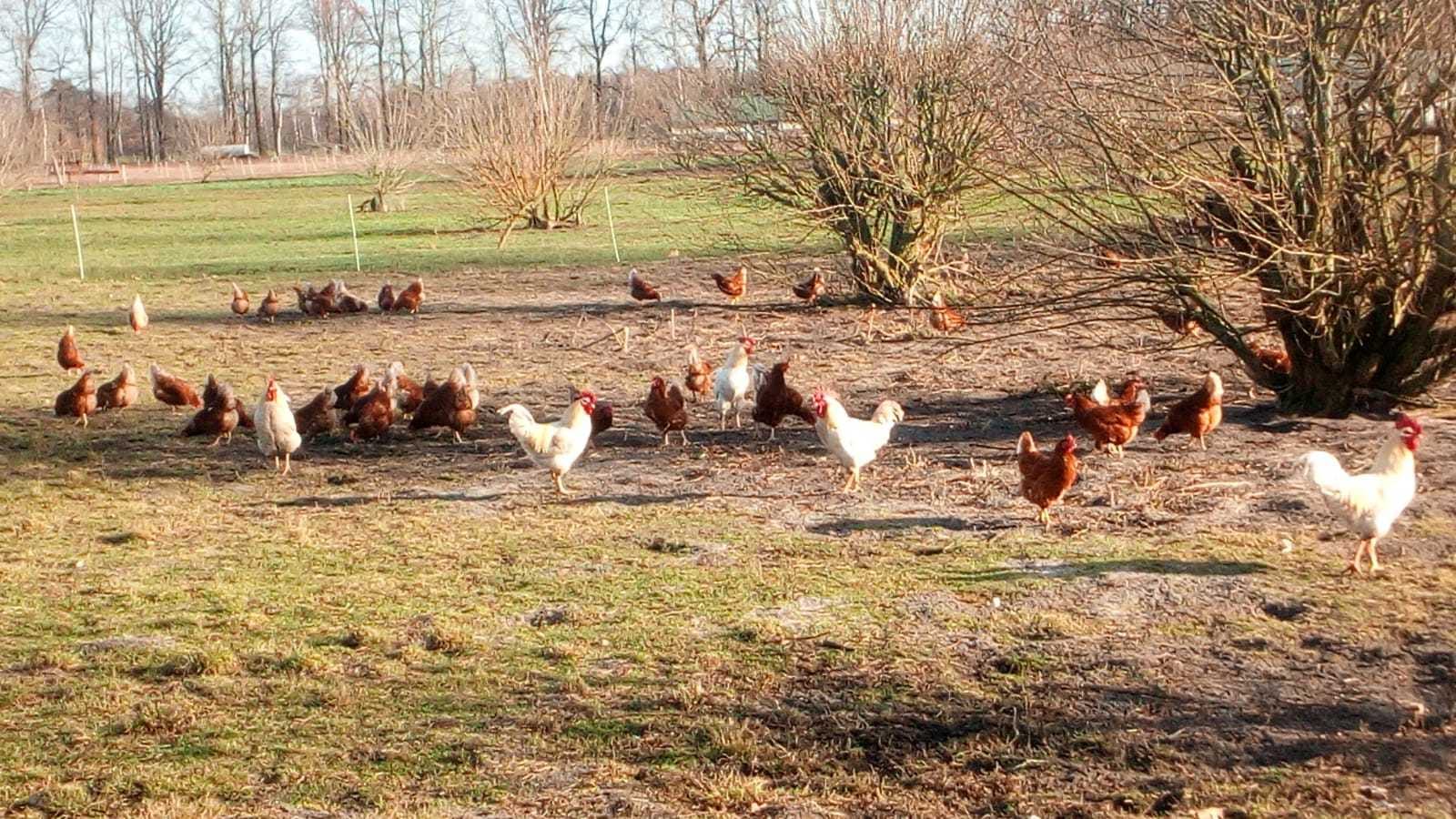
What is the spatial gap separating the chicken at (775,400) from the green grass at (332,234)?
7.11 m

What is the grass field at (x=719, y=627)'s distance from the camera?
470 centimetres

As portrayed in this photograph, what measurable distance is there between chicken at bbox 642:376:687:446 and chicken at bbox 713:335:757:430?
47cm

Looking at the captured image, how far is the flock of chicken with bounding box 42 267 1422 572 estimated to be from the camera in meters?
6.68

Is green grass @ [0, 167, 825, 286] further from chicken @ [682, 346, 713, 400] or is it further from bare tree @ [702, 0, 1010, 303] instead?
chicken @ [682, 346, 713, 400]

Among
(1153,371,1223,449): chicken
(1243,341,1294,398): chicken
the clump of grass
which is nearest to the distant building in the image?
(1243,341,1294,398): chicken

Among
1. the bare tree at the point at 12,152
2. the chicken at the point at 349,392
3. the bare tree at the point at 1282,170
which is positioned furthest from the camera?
the bare tree at the point at 12,152

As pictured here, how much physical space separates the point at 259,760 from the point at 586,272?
18.8 metres

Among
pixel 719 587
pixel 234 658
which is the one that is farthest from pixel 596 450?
pixel 234 658

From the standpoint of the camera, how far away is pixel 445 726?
5168 mm

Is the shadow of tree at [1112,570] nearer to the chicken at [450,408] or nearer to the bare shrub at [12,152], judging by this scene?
the chicken at [450,408]

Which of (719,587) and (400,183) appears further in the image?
(400,183)

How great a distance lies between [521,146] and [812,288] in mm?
14156

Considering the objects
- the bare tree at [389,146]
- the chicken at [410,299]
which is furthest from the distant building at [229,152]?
the chicken at [410,299]

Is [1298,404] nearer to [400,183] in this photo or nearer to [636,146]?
[636,146]
